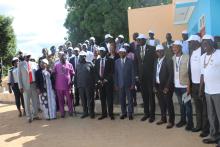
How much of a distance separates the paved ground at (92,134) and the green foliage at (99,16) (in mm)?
16289

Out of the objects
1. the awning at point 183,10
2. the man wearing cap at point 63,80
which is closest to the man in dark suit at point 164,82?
the man wearing cap at point 63,80

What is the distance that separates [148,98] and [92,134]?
6.29ft

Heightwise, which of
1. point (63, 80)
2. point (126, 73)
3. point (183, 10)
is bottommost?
point (63, 80)

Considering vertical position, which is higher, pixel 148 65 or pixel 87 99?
pixel 148 65

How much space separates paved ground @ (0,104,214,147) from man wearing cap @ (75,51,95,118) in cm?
52

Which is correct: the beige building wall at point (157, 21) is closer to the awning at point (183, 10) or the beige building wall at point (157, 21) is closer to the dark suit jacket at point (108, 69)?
the awning at point (183, 10)

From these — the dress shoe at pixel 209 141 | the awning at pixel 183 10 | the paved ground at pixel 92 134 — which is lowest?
the paved ground at pixel 92 134

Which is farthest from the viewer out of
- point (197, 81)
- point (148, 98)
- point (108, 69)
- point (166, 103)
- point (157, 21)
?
point (157, 21)

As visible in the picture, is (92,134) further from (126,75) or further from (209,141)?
(209,141)

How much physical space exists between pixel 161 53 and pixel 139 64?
96 cm

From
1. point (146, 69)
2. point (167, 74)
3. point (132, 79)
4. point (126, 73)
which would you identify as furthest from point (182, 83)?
point (126, 73)

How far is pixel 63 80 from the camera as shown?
1197 centimetres

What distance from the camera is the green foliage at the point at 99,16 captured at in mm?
27359

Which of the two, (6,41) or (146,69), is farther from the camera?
(6,41)
